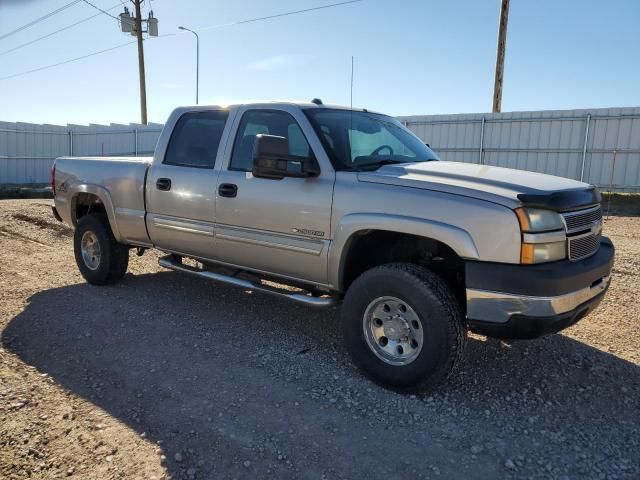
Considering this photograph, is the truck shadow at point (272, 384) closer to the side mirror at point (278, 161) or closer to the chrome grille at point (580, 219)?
the chrome grille at point (580, 219)

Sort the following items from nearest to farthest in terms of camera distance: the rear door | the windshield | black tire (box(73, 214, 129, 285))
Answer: the windshield → the rear door → black tire (box(73, 214, 129, 285))

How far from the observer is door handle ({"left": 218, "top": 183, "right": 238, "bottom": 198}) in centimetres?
439

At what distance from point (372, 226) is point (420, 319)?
0.70 m

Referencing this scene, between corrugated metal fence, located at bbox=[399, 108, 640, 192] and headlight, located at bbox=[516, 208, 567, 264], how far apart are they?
13.4m

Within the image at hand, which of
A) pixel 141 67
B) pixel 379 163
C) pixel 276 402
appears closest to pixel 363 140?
pixel 379 163

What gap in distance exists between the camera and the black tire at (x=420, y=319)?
10.7ft

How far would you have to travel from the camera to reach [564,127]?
1598 centimetres

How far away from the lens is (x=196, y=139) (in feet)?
16.3

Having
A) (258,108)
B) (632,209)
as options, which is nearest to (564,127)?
(632,209)

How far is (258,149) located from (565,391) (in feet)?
9.06

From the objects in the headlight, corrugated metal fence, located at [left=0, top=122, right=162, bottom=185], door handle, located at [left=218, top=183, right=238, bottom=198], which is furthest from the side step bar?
corrugated metal fence, located at [left=0, top=122, right=162, bottom=185]

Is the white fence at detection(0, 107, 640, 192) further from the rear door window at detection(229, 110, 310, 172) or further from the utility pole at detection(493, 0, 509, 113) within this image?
the rear door window at detection(229, 110, 310, 172)

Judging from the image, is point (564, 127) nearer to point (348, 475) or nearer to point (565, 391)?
point (565, 391)

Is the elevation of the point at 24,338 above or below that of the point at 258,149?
below
